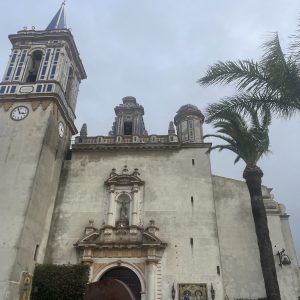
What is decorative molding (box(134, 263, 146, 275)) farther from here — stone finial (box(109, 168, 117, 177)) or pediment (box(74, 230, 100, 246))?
stone finial (box(109, 168, 117, 177))

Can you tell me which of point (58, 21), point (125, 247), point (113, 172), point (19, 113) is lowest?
point (125, 247)

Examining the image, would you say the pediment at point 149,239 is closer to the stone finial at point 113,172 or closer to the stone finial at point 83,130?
the stone finial at point 113,172

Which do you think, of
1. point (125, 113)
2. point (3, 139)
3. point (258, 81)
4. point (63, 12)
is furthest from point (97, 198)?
point (63, 12)

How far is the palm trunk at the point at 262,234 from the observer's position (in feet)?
41.8

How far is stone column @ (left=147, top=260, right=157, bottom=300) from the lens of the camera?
18.5 m

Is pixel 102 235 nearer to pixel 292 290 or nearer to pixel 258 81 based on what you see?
pixel 292 290

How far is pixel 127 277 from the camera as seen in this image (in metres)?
19.6

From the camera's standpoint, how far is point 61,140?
24000mm

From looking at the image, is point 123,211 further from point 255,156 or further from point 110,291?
point 110,291

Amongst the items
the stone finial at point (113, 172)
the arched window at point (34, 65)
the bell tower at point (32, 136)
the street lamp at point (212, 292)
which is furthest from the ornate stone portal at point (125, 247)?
the arched window at point (34, 65)

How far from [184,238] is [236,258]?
10.4 feet

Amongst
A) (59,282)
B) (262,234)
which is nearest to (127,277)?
(59,282)

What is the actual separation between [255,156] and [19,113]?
15.2 m

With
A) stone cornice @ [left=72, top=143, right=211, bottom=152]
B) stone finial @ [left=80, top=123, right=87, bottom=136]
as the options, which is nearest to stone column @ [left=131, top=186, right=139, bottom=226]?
stone cornice @ [left=72, top=143, right=211, bottom=152]
